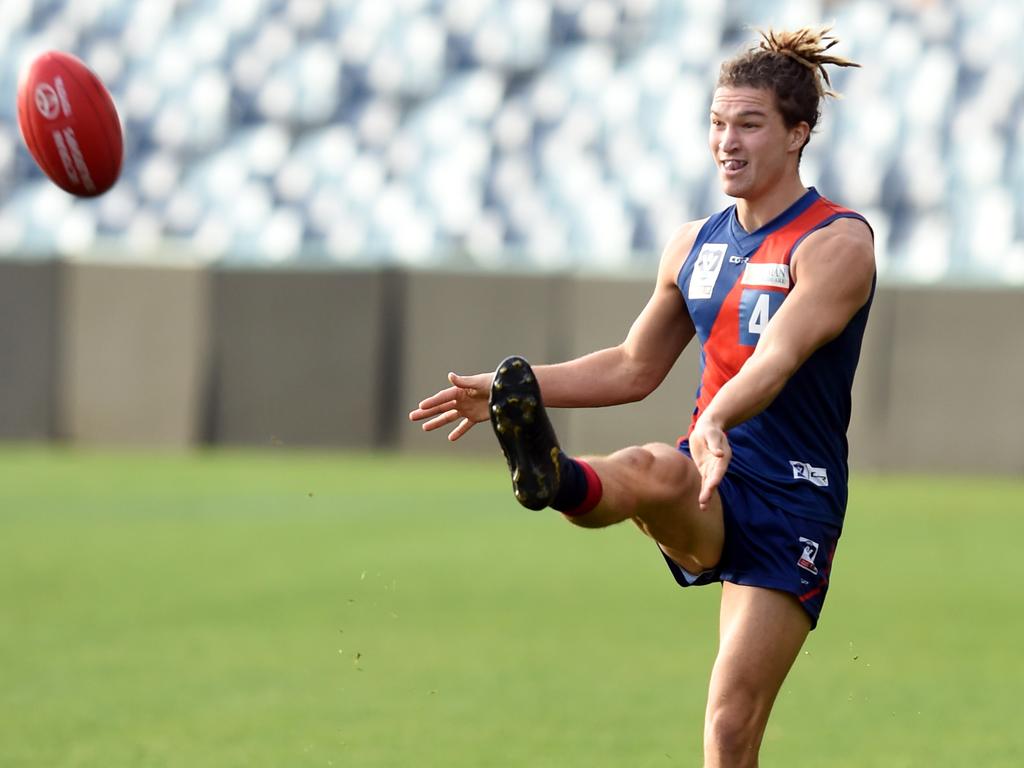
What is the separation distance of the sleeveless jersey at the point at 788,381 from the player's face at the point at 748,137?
148 millimetres

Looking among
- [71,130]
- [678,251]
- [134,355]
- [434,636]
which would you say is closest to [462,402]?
[678,251]

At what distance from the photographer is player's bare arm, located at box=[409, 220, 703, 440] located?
4953 mm

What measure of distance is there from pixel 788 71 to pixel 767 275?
0.55 m

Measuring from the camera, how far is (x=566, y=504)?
4.15m

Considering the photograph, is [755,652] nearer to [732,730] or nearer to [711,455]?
[732,730]

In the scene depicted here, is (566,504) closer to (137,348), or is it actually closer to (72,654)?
(72,654)

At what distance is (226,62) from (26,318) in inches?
256

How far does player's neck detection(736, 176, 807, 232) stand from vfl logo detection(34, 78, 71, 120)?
9.44 ft

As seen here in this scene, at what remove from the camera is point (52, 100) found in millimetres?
6418

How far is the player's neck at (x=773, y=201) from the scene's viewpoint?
184 inches

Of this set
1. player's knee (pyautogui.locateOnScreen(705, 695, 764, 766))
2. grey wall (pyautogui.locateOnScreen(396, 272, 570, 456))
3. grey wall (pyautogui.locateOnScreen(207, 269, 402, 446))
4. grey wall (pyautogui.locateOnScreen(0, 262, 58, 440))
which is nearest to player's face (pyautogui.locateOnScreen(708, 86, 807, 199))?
player's knee (pyautogui.locateOnScreen(705, 695, 764, 766))

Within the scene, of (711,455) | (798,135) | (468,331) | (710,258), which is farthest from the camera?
(468,331)

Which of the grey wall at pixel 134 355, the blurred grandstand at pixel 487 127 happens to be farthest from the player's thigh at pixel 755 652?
the blurred grandstand at pixel 487 127

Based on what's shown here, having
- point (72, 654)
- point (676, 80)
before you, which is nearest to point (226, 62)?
point (676, 80)
